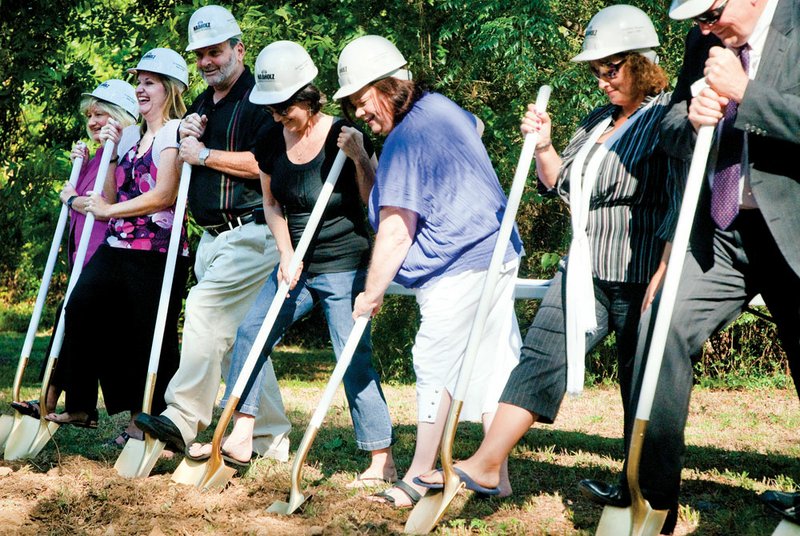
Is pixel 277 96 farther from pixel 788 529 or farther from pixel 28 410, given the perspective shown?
pixel 788 529

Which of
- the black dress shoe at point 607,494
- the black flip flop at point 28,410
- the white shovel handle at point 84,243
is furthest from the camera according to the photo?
the white shovel handle at point 84,243

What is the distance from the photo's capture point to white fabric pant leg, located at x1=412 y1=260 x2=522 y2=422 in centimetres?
456

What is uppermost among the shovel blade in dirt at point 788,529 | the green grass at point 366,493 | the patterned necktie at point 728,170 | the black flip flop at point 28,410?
the patterned necktie at point 728,170

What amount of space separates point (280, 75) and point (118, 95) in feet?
6.45

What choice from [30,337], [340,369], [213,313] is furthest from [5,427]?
[340,369]

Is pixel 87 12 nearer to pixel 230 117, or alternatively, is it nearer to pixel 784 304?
pixel 230 117

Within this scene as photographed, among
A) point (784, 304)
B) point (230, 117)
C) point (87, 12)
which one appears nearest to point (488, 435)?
point (784, 304)

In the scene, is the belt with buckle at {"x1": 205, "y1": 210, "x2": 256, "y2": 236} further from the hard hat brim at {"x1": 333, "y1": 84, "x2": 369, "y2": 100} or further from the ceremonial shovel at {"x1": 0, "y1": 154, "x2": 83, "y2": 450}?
the ceremonial shovel at {"x1": 0, "y1": 154, "x2": 83, "y2": 450}

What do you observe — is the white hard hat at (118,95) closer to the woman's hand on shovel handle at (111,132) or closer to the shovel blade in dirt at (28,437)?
the woman's hand on shovel handle at (111,132)

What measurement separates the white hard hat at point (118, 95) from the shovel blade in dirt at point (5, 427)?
1.95m

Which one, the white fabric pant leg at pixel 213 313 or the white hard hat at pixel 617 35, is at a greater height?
the white hard hat at pixel 617 35

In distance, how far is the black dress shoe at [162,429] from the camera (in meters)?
5.12

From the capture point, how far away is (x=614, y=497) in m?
3.70

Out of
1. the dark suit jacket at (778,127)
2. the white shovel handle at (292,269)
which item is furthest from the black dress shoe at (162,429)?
the dark suit jacket at (778,127)
